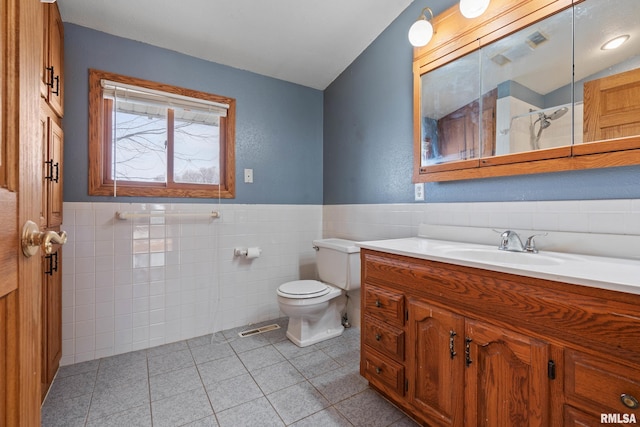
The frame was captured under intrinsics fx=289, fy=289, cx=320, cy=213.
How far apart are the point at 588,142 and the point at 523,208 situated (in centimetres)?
36

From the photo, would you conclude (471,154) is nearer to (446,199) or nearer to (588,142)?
(446,199)

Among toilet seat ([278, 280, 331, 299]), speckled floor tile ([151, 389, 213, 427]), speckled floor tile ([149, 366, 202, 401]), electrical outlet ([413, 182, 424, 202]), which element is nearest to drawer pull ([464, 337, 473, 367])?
electrical outlet ([413, 182, 424, 202])

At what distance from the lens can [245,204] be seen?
2447 mm

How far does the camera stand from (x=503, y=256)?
1333 millimetres

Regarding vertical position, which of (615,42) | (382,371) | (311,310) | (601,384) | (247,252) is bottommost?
(382,371)

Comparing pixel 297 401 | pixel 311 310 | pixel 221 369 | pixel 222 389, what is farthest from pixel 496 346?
pixel 221 369

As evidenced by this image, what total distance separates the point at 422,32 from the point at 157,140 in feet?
6.42

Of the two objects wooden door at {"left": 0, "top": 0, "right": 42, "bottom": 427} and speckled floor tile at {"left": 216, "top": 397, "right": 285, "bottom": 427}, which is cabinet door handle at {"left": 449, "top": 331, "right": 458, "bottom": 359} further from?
wooden door at {"left": 0, "top": 0, "right": 42, "bottom": 427}

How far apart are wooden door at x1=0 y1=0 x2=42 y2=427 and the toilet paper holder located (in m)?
1.77

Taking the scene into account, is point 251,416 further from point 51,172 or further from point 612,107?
point 612,107

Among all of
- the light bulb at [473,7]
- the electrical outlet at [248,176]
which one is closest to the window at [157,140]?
the electrical outlet at [248,176]

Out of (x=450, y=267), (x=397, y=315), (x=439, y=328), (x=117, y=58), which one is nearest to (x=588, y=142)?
(x=450, y=267)

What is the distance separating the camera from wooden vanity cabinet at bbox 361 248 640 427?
2.52ft

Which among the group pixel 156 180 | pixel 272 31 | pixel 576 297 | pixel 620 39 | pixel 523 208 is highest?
pixel 272 31
